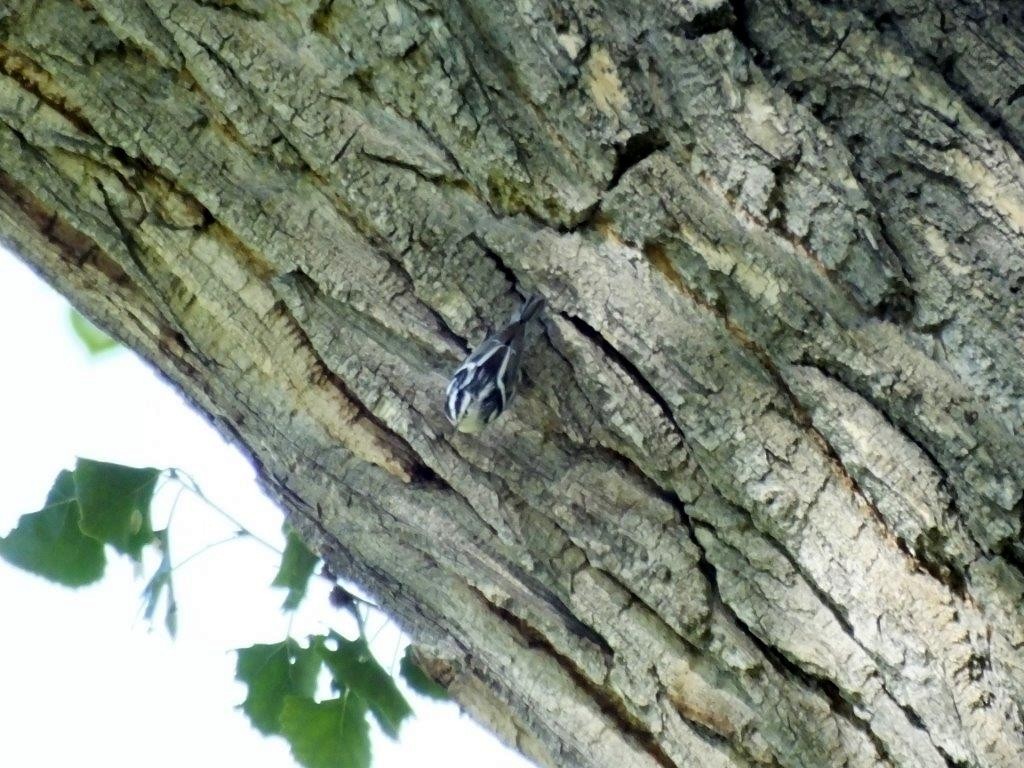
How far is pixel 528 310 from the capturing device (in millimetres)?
1726

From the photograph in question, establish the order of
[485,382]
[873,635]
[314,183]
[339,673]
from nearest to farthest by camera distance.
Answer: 1. [873,635]
2. [485,382]
3. [314,183]
4. [339,673]

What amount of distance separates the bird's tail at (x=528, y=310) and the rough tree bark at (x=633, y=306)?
2 cm

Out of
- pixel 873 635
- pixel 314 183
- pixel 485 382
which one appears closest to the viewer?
pixel 873 635

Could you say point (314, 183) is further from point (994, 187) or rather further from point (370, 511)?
point (994, 187)

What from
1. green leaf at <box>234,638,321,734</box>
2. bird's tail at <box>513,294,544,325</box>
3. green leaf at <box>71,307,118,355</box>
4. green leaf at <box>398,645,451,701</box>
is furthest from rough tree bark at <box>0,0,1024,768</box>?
green leaf at <box>71,307,118,355</box>

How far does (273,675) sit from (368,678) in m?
0.19

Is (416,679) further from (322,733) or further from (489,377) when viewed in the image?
(489,377)

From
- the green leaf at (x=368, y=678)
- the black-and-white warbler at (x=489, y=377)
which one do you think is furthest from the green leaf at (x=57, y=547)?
the black-and-white warbler at (x=489, y=377)

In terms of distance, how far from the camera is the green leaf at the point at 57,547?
211cm

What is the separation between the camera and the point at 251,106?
1774 millimetres

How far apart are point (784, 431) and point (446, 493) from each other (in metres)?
0.59

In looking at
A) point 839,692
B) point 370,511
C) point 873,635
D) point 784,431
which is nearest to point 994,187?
point 784,431

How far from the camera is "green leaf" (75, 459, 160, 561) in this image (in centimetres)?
207

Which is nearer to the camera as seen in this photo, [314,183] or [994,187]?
[994,187]
